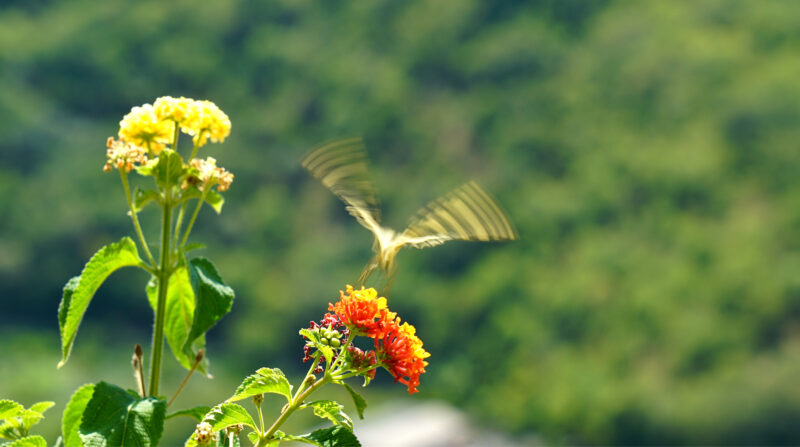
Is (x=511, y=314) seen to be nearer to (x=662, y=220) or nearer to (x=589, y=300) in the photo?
(x=589, y=300)

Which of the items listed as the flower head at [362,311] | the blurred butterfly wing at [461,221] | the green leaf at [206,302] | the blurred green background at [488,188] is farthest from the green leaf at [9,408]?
the blurred green background at [488,188]

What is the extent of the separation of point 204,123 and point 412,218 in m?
0.33

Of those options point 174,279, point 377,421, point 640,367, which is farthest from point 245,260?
point 174,279

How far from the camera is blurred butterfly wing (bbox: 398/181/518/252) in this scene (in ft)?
3.58

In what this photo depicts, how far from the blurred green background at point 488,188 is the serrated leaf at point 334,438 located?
18982 millimetres

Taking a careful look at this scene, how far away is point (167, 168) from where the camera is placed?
44.9 inches

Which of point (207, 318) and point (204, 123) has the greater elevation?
point (204, 123)

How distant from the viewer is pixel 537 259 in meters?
23.0

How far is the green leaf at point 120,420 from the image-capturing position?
39.5 inches

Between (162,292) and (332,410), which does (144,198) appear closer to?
(162,292)

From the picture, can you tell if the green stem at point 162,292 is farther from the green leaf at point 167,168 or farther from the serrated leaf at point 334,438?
the serrated leaf at point 334,438

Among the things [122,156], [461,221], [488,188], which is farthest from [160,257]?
[488,188]

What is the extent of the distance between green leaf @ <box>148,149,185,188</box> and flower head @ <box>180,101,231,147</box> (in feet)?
0.15

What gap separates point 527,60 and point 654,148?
17.5 feet
